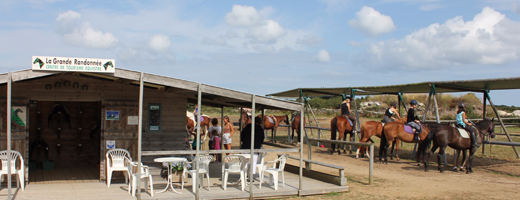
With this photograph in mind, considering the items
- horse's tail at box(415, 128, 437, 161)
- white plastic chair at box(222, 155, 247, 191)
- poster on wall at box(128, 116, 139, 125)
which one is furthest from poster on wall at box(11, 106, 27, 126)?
horse's tail at box(415, 128, 437, 161)

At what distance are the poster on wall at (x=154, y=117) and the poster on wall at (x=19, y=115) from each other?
2470 millimetres

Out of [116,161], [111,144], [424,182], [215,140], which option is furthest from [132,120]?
[424,182]

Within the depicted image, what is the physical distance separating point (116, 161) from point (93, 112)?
11.2 ft

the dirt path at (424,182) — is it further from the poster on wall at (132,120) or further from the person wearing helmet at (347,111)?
the poster on wall at (132,120)

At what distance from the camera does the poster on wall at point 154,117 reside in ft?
30.7

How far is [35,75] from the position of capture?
6844 millimetres

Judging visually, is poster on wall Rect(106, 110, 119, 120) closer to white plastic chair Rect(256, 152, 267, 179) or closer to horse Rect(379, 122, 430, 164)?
white plastic chair Rect(256, 152, 267, 179)

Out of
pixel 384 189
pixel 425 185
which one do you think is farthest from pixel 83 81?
pixel 425 185

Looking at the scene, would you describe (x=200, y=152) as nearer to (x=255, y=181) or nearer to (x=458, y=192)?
(x=255, y=181)

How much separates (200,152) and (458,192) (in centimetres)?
552

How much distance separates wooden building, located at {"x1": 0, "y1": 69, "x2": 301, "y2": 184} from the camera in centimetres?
784

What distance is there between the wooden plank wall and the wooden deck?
32.4 inches

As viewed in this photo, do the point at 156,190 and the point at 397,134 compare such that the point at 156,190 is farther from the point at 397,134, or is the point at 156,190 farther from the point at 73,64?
the point at 397,134

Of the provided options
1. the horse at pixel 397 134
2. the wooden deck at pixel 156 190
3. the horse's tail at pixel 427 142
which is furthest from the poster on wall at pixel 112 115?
the horse at pixel 397 134
